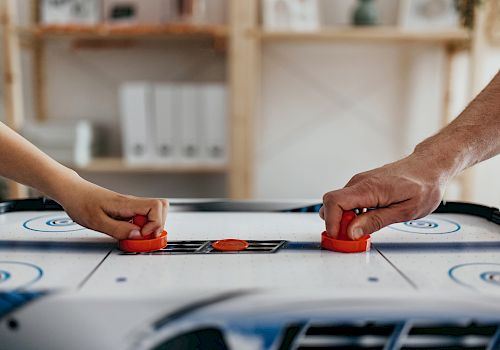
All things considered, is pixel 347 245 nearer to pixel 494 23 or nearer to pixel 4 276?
pixel 4 276

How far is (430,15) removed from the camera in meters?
1.76

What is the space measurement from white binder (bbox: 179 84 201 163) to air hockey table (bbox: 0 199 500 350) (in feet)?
3.78

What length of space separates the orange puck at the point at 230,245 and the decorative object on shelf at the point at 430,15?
1.38m

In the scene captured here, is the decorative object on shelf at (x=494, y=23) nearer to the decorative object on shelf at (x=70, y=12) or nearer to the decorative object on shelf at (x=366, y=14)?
the decorative object on shelf at (x=366, y=14)

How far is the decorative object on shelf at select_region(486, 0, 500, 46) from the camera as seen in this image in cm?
184

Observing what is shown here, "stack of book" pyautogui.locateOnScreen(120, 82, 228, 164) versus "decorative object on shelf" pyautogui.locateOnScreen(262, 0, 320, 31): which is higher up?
"decorative object on shelf" pyautogui.locateOnScreen(262, 0, 320, 31)

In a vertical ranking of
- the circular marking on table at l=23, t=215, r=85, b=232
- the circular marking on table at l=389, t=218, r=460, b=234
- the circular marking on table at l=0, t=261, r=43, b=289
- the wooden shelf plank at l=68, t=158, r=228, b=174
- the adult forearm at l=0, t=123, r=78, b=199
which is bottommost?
the wooden shelf plank at l=68, t=158, r=228, b=174

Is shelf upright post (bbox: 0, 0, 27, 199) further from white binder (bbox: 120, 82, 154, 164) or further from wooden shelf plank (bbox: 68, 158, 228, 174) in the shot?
white binder (bbox: 120, 82, 154, 164)

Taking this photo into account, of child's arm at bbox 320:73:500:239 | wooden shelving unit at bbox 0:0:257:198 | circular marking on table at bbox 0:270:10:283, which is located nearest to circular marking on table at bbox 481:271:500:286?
child's arm at bbox 320:73:500:239

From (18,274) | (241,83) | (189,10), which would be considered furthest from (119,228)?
(189,10)

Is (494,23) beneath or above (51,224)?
above

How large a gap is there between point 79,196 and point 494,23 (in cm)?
177

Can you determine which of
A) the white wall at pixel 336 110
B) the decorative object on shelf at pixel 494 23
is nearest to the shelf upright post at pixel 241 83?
the white wall at pixel 336 110

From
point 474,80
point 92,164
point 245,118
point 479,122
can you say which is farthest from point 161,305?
point 474,80
